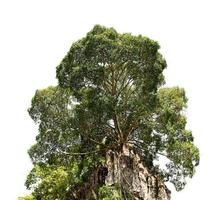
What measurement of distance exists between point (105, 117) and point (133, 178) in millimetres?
2935

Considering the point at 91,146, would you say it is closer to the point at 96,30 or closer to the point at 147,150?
the point at 147,150

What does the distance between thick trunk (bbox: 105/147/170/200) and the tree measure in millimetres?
130

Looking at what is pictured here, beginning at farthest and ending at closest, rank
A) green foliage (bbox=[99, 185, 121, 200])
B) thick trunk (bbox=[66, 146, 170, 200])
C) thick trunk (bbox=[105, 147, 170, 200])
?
1. thick trunk (bbox=[66, 146, 170, 200])
2. thick trunk (bbox=[105, 147, 170, 200])
3. green foliage (bbox=[99, 185, 121, 200])

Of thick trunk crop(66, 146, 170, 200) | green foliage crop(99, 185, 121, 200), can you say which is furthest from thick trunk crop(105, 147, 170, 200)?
green foliage crop(99, 185, 121, 200)

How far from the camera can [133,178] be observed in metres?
17.9

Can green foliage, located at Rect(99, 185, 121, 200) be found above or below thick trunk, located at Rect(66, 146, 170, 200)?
below

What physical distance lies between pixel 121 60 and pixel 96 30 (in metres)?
1.78

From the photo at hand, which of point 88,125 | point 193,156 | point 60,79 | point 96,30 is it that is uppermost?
point 96,30

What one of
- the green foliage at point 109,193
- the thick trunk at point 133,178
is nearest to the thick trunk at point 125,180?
the thick trunk at point 133,178

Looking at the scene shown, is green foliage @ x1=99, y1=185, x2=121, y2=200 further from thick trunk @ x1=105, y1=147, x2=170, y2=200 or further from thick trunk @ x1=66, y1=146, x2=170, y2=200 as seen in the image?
thick trunk @ x1=66, y1=146, x2=170, y2=200

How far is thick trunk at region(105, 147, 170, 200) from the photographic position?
684 inches

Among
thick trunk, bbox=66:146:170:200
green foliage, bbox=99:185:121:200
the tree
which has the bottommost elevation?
green foliage, bbox=99:185:121:200

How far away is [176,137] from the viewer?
60.5ft

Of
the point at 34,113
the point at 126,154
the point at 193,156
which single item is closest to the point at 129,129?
→ the point at 126,154
